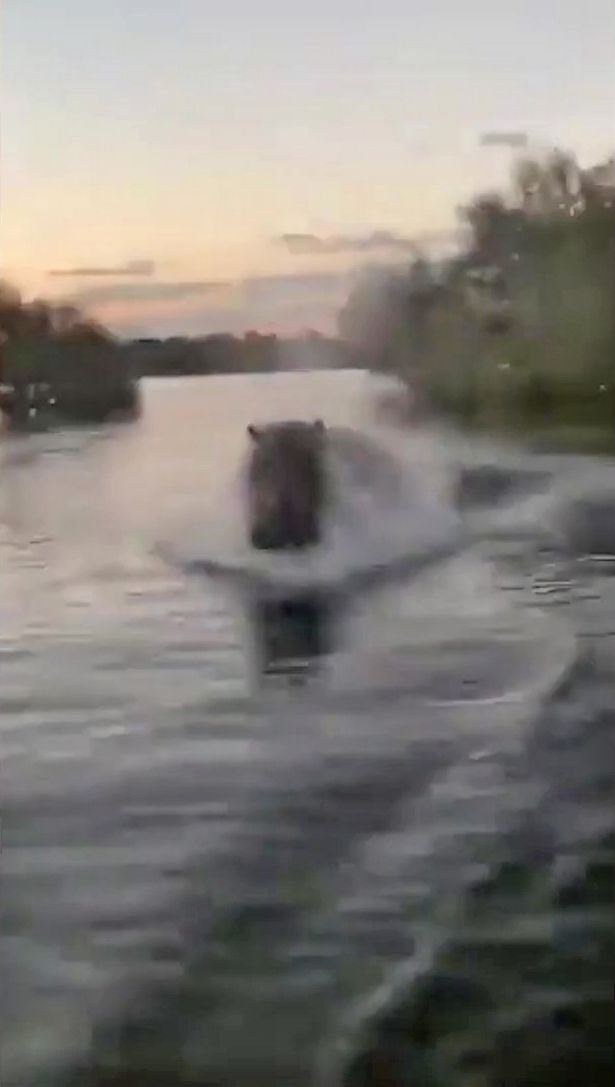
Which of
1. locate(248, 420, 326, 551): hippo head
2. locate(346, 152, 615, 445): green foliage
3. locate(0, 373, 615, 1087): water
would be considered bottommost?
locate(0, 373, 615, 1087): water

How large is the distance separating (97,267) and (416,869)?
1.68 ft

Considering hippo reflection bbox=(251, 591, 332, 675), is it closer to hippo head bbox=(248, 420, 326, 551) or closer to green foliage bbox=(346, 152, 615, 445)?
hippo head bbox=(248, 420, 326, 551)

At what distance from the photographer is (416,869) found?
958mm

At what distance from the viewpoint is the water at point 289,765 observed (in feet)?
3.11

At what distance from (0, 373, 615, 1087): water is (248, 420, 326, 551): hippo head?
14 millimetres

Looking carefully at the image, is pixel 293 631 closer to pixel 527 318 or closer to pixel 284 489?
pixel 284 489

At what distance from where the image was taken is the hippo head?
3.29 feet

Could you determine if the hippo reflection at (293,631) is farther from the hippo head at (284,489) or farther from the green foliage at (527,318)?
the green foliage at (527,318)

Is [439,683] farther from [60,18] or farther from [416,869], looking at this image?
[60,18]

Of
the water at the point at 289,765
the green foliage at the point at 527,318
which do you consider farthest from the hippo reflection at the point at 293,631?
the green foliage at the point at 527,318

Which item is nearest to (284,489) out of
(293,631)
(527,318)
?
(293,631)

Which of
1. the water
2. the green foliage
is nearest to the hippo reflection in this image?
the water

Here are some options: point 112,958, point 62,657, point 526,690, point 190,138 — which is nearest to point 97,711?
point 62,657

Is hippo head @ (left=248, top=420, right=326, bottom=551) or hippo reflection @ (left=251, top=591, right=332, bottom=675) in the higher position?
hippo head @ (left=248, top=420, right=326, bottom=551)
